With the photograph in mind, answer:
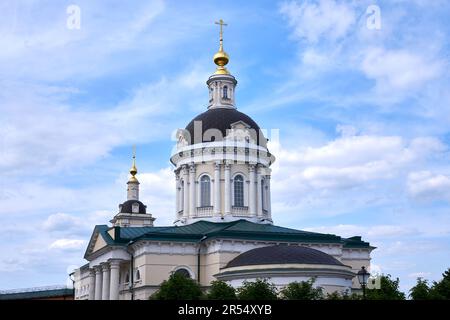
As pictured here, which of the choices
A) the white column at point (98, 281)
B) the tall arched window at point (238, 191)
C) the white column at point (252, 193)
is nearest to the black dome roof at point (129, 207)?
the white column at point (98, 281)

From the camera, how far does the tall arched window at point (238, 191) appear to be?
4906cm

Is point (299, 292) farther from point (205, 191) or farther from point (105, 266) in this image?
point (105, 266)

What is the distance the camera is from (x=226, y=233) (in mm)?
41938

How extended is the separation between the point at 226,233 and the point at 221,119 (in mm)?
10993

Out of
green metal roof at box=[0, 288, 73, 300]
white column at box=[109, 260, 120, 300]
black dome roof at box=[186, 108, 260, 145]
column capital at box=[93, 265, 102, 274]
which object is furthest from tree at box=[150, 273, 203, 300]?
green metal roof at box=[0, 288, 73, 300]

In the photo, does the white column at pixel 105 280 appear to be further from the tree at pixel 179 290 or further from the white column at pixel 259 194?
the tree at pixel 179 290

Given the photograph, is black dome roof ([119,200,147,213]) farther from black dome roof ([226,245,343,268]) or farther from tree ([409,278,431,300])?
tree ([409,278,431,300])

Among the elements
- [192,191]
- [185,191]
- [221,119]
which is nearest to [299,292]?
[192,191]

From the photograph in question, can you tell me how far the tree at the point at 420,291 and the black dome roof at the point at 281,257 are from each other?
4.50 metres
